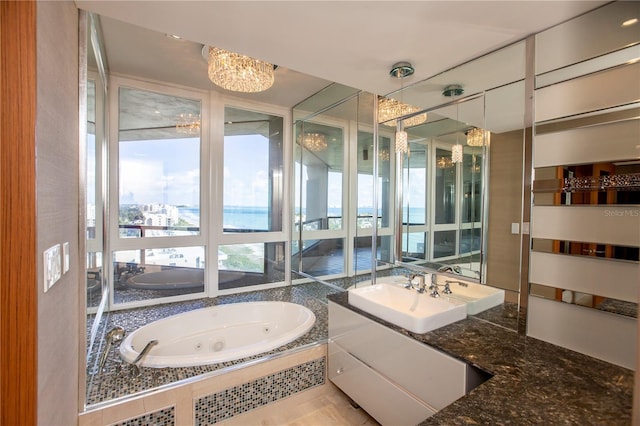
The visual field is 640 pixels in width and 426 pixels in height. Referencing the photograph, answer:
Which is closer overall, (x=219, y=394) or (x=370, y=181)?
(x=219, y=394)

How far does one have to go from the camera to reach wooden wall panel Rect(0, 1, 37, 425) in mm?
729

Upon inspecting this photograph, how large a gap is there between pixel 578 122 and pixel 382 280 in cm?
175

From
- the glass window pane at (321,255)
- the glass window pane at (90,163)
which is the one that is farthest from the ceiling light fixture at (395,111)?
the glass window pane at (90,163)

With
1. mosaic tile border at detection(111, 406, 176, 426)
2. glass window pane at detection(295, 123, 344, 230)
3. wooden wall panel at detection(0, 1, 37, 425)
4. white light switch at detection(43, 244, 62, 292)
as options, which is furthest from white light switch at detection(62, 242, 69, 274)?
glass window pane at detection(295, 123, 344, 230)

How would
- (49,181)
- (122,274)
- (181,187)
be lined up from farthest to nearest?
(181,187) → (122,274) → (49,181)

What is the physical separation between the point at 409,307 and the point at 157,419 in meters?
1.80

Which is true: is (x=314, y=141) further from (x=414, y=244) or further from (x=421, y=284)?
(x=421, y=284)

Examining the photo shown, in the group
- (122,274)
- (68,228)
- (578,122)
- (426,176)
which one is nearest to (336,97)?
(426,176)

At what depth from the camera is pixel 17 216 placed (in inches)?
29.4

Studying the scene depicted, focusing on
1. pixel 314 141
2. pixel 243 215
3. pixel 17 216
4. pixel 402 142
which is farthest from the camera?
pixel 314 141

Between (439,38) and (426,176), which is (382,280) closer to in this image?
(426,176)

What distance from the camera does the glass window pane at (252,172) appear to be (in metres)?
3.46

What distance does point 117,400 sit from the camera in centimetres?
164

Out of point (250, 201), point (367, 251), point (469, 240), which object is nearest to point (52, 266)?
point (469, 240)
